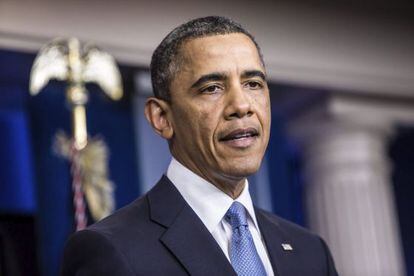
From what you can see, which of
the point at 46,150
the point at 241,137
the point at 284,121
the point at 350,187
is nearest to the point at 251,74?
the point at 241,137

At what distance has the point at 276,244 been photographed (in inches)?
80.9

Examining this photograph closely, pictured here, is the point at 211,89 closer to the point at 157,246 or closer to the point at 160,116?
the point at 160,116

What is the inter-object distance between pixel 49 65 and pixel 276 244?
10.2 feet

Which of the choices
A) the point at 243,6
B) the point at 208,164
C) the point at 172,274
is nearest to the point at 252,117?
the point at 208,164

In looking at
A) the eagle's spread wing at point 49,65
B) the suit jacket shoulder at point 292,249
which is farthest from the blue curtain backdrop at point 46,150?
the suit jacket shoulder at point 292,249

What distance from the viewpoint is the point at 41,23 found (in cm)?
509

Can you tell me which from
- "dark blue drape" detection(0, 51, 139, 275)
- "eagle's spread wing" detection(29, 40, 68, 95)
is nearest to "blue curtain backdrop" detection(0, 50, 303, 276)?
"dark blue drape" detection(0, 51, 139, 275)

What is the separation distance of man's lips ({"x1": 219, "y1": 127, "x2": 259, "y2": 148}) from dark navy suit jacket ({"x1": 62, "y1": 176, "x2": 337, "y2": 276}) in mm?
161

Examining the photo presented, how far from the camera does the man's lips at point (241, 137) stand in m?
1.92

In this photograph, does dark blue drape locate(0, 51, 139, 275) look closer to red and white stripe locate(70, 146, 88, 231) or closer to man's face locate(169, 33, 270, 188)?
red and white stripe locate(70, 146, 88, 231)

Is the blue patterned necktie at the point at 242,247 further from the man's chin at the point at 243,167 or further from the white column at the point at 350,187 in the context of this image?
the white column at the point at 350,187

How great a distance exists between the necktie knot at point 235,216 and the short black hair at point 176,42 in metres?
0.25

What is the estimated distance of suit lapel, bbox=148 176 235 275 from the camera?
187 cm

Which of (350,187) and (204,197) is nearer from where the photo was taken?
(204,197)
